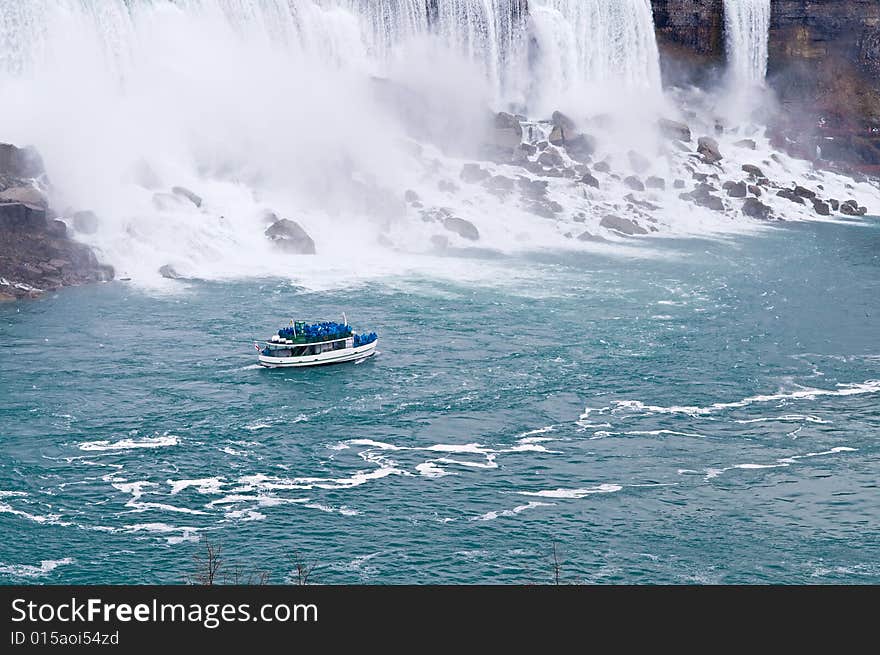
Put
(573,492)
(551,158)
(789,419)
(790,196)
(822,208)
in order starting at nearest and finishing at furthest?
1. (573,492)
2. (789,419)
3. (551,158)
4. (822,208)
5. (790,196)

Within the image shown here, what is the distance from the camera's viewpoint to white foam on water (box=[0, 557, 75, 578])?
159 feet

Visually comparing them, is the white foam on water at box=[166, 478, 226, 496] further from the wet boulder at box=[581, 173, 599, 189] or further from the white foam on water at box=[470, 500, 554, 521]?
the wet boulder at box=[581, 173, 599, 189]

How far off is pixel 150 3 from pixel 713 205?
64666 millimetres

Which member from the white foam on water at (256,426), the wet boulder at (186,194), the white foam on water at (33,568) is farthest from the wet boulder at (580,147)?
the white foam on water at (33,568)

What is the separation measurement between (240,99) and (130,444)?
74.1 m

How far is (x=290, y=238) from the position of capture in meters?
112

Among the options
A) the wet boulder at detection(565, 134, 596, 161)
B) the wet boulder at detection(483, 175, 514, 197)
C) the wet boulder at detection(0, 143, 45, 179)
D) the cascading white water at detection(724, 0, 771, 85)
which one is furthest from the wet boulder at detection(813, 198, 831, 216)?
the wet boulder at detection(0, 143, 45, 179)

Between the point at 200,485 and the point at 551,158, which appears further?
the point at 551,158

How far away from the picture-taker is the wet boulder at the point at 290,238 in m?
112

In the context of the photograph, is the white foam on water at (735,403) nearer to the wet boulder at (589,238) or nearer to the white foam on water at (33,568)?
the white foam on water at (33,568)

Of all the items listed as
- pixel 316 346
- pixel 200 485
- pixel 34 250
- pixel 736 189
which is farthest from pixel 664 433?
pixel 736 189

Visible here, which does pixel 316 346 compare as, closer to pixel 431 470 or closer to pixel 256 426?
pixel 256 426

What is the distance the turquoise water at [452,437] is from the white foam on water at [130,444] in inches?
6.7
